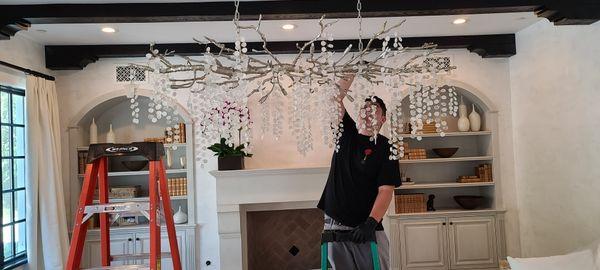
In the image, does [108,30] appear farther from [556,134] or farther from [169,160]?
[556,134]

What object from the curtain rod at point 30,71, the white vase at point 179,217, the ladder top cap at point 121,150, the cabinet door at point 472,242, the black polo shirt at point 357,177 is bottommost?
the cabinet door at point 472,242

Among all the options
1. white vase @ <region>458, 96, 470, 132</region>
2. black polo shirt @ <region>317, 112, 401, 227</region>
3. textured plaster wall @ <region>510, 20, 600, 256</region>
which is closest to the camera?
black polo shirt @ <region>317, 112, 401, 227</region>

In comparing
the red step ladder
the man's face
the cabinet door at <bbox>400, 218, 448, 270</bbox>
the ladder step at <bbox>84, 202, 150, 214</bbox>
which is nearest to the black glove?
the man's face

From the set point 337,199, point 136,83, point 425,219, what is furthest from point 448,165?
point 136,83

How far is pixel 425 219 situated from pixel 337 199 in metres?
2.41

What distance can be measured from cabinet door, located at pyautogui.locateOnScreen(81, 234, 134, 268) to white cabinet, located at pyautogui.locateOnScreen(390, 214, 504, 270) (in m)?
2.81

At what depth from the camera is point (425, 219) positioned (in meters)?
4.61

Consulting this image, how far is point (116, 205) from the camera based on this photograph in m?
2.98

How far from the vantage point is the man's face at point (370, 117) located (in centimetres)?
220

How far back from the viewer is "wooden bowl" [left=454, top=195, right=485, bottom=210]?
473 cm

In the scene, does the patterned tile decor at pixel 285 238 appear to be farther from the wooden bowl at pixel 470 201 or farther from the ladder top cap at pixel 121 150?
the ladder top cap at pixel 121 150

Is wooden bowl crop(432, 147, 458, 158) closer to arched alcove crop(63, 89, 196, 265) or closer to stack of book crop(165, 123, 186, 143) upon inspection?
arched alcove crop(63, 89, 196, 265)

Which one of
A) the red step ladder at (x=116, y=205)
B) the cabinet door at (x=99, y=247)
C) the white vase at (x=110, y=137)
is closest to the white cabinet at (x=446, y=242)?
the red step ladder at (x=116, y=205)

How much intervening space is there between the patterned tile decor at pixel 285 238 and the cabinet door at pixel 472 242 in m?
1.51
